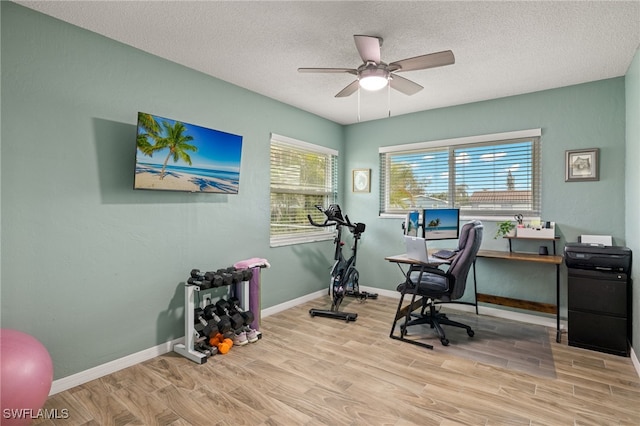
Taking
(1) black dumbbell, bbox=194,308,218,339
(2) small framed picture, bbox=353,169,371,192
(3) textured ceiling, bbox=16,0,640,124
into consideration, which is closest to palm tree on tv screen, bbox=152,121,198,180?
(3) textured ceiling, bbox=16,0,640,124

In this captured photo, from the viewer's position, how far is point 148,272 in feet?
9.50

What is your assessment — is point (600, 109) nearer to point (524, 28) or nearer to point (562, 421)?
point (524, 28)

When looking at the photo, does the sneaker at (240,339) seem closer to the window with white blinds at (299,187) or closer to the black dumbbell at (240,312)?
the black dumbbell at (240,312)

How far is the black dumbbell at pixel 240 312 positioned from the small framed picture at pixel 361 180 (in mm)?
2622

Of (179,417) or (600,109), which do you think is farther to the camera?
(600,109)

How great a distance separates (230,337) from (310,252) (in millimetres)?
1855

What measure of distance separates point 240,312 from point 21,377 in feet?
5.68

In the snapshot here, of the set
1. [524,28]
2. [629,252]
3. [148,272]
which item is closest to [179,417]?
[148,272]

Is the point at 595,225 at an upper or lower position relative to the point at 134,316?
upper

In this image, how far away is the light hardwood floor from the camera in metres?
2.10

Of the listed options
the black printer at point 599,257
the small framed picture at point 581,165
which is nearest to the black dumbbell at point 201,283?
the black printer at point 599,257

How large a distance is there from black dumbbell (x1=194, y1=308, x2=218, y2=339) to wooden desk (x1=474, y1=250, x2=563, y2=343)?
109 inches

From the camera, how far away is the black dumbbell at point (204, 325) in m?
2.99

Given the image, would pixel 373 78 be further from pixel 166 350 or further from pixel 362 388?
pixel 166 350
